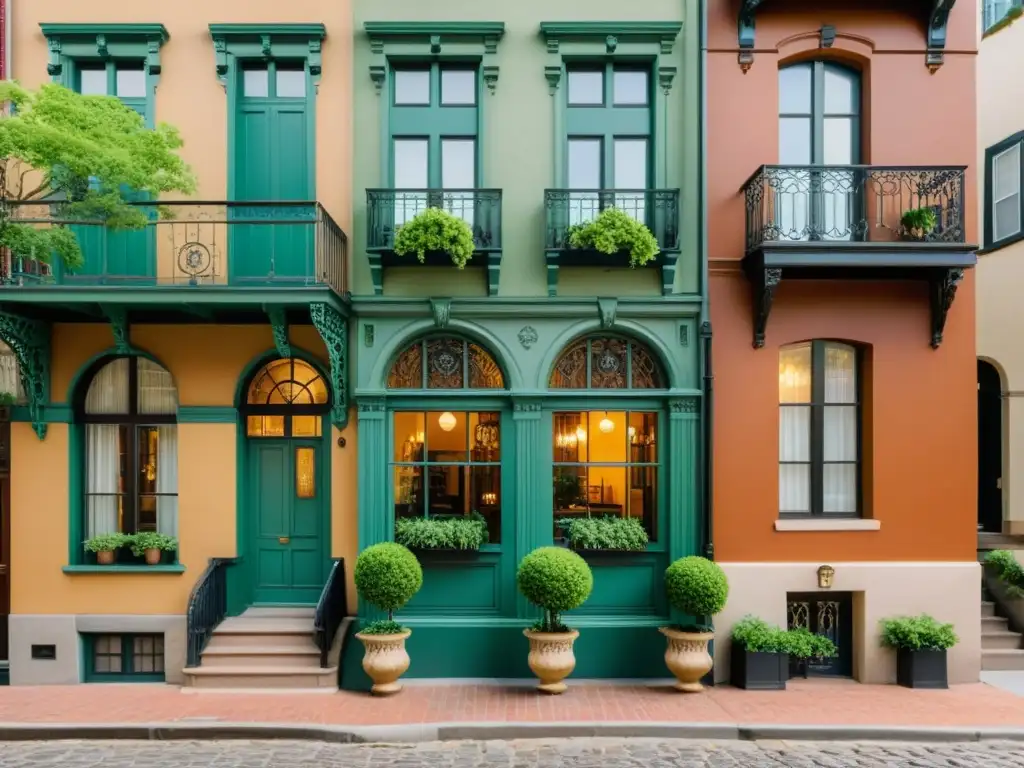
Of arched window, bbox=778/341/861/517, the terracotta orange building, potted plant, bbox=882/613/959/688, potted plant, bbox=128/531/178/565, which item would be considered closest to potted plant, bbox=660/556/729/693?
the terracotta orange building

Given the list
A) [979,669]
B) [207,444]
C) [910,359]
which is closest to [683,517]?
[910,359]

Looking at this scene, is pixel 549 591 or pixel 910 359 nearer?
pixel 549 591

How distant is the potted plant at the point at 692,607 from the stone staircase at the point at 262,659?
14.3ft

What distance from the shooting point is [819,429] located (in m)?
9.71

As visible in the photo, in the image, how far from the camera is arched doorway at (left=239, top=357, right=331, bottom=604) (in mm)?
9828

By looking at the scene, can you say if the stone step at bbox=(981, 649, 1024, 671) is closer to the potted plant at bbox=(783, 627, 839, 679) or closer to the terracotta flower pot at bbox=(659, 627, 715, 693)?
the potted plant at bbox=(783, 627, 839, 679)

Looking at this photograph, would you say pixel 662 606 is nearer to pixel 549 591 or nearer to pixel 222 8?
pixel 549 591

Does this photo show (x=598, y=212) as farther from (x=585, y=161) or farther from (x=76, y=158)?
(x=76, y=158)

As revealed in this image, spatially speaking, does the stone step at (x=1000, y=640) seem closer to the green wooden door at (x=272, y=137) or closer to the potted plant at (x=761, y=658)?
the potted plant at (x=761, y=658)

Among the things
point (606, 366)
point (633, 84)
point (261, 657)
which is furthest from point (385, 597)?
point (633, 84)

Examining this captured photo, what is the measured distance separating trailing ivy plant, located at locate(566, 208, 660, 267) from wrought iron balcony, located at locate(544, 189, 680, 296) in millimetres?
208

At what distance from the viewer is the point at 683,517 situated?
9.49 meters

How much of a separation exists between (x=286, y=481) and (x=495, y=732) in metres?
4.50

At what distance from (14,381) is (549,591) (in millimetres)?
7992
